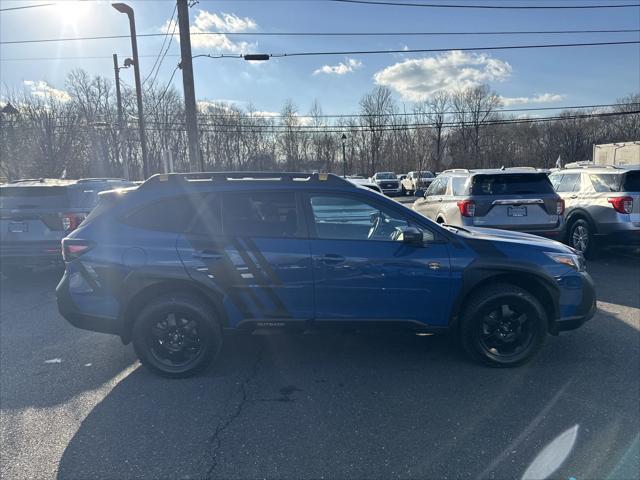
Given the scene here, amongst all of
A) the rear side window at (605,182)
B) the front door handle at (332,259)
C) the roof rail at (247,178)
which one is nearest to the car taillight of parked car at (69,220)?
the roof rail at (247,178)

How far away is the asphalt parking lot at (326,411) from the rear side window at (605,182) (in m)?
4.08

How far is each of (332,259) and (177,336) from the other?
158 centimetres

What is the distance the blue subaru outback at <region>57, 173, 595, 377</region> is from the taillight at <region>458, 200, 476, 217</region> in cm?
368

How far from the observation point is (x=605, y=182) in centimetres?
775

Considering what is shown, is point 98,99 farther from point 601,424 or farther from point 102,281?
point 601,424

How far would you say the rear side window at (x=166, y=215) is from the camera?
140 inches

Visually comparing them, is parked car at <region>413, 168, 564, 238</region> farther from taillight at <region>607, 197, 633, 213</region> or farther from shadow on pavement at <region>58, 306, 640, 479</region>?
shadow on pavement at <region>58, 306, 640, 479</region>

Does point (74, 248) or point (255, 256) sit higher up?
point (74, 248)

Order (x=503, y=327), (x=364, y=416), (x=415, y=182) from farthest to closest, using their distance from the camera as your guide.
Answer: (x=415, y=182) → (x=503, y=327) → (x=364, y=416)

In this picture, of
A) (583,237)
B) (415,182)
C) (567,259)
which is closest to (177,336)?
(567,259)

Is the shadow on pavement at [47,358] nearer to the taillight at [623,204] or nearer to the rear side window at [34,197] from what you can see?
the rear side window at [34,197]

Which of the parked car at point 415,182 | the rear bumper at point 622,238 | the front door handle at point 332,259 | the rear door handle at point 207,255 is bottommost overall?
the rear bumper at point 622,238

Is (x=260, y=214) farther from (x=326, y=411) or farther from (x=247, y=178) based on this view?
(x=326, y=411)

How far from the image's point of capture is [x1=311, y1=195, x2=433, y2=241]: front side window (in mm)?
3566
